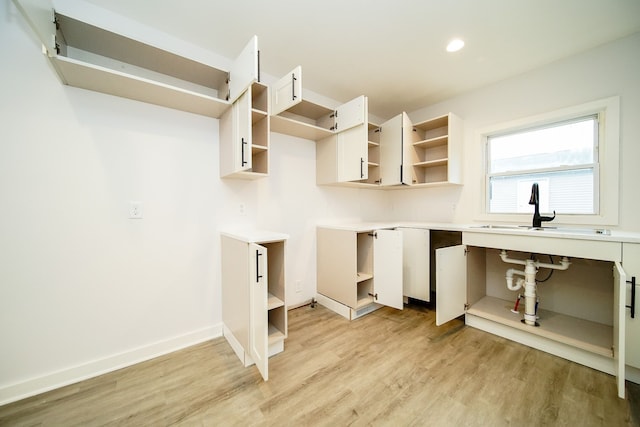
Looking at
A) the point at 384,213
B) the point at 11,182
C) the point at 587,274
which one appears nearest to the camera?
the point at 11,182

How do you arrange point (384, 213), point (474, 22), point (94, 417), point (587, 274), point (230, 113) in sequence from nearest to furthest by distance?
1. point (94, 417)
2. point (474, 22)
3. point (230, 113)
4. point (587, 274)
5. point (384, 213)

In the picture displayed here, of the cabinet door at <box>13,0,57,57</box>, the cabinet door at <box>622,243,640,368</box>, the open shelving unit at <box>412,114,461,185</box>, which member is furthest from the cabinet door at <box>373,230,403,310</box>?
the cabinet door at <box>13,0,57,57</box>

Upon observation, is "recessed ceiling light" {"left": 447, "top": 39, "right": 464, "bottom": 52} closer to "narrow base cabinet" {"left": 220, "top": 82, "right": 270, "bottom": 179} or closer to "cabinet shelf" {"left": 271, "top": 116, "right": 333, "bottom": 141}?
"cabinet shelf" {"left": 271, "top": 116, "right": 333, "bottom": 141}

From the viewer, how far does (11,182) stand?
138 centimetres

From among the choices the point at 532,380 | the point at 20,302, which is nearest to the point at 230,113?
the point at 20,302

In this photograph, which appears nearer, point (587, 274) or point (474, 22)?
point (474, 22)

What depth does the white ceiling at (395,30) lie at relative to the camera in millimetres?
1599

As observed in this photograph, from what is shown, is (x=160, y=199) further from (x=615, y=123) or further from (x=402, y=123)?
(x=615, y=123)

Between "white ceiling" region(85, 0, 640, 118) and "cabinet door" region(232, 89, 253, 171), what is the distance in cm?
62

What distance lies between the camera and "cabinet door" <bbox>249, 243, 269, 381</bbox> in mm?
1405

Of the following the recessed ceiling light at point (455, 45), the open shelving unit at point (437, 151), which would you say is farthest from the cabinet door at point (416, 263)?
the recessed ceiling light at point (455, 45)

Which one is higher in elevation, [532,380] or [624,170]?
[624,170]

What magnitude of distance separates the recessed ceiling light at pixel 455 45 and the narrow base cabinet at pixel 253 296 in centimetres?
217

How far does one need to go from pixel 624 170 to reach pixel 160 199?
3781 mm
